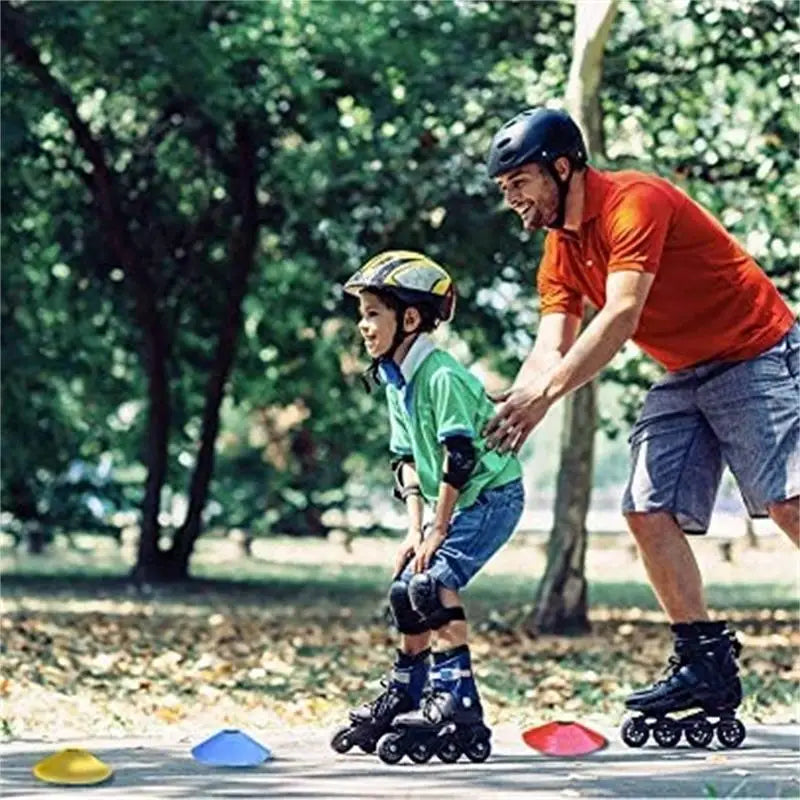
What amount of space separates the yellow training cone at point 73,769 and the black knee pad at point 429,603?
3.05 ft

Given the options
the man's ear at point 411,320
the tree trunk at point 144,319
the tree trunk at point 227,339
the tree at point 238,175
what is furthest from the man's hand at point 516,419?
the tree trunk at point 227,339

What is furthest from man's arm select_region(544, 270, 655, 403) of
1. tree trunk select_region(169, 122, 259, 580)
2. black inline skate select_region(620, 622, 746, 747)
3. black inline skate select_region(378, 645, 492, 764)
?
tree trunk select_region(169, 122, 259, 580)

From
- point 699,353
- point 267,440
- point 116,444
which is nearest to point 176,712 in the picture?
point 699,353

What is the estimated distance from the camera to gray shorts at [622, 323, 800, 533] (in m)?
5.98

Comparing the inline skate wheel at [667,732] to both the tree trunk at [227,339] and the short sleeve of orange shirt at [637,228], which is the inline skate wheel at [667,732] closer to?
the short sleeve of orange shirt at [637,228]

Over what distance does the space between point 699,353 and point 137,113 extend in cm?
1324

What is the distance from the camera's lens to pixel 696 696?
242 inches

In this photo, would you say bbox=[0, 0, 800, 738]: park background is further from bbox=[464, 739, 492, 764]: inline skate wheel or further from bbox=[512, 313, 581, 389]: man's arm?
bbox=[512, 313, 581, 389]: man's arm

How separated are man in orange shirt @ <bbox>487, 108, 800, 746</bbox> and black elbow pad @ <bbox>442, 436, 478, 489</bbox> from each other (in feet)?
0.73

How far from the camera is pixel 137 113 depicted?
1873 cm

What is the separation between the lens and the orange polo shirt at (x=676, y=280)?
5.89m

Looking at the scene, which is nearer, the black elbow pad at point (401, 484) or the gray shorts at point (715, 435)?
the gray shorts at point (715, 435)

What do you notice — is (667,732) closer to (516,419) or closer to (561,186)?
(516,419)

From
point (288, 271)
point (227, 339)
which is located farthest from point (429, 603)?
point (288, 271)
